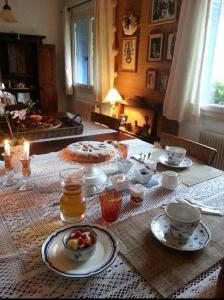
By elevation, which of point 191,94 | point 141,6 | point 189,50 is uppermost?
point 141,6

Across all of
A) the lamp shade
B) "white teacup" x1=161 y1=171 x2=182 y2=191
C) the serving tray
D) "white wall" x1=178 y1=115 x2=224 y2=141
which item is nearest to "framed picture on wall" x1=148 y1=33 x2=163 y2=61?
the lamp shade

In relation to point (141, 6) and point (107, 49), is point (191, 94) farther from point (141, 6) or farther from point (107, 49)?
point (107, 49)

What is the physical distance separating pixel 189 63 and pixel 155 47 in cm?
73

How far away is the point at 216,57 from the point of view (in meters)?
2.29

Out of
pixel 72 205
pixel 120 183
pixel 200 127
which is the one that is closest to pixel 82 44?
pixel 200 127

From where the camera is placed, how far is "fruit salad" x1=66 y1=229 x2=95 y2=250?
0.66m

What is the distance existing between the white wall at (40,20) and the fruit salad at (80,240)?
451 centimetres

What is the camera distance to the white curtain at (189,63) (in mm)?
2201

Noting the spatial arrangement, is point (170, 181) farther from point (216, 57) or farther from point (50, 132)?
point (216, 57)

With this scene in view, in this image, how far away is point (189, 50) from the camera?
→ 2.30 meters

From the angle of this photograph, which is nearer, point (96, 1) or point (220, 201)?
point (220, 201)

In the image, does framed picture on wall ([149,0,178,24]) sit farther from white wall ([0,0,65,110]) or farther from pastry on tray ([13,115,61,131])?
white wall ([0,0,65,110])

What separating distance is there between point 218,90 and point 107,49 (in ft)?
6.16

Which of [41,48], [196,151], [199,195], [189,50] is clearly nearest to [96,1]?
[41,48]
